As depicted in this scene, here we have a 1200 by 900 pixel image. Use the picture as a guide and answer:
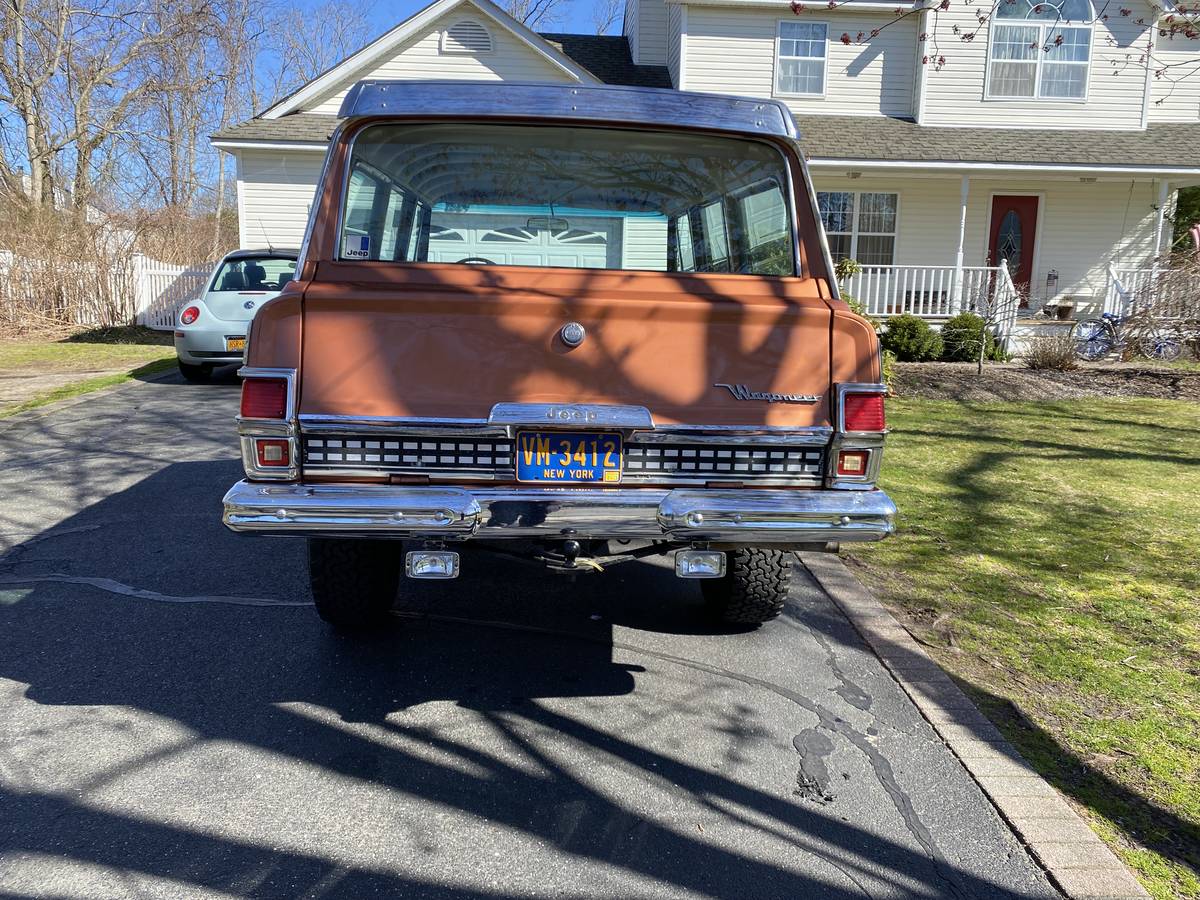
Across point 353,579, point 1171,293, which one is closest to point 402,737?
point 353,579

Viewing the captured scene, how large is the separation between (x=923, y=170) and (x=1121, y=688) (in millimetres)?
15425

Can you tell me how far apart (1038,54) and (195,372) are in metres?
16.8

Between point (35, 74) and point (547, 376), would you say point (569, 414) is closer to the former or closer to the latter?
point (547, 376)

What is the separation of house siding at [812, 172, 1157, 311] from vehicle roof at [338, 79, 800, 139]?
16.1 meters

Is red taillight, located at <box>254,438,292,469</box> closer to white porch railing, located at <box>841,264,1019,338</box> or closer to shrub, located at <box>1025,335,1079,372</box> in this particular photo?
shrub, located at <box>1025,335,1079,372</box>

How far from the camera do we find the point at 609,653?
425 cm

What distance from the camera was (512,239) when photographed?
3.98m

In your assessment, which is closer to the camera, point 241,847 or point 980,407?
point 241,847

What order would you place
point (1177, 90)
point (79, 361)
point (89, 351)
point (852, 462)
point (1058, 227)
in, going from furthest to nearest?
point (1177, 90) < point (1058, 227) < point (89, 351) < point (79, 361) < point (852, 462)

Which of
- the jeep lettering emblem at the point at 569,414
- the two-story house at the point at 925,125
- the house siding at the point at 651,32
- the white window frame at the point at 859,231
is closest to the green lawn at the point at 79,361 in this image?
the two-story house at the point at 925,125

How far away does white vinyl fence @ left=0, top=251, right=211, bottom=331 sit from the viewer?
17.8m

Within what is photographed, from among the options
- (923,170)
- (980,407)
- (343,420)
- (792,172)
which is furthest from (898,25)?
(343,420)

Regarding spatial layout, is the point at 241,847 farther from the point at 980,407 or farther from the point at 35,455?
the point at 980,407

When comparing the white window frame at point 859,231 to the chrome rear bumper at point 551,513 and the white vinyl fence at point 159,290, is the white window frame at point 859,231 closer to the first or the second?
the white vinyl fence at point 159,290
